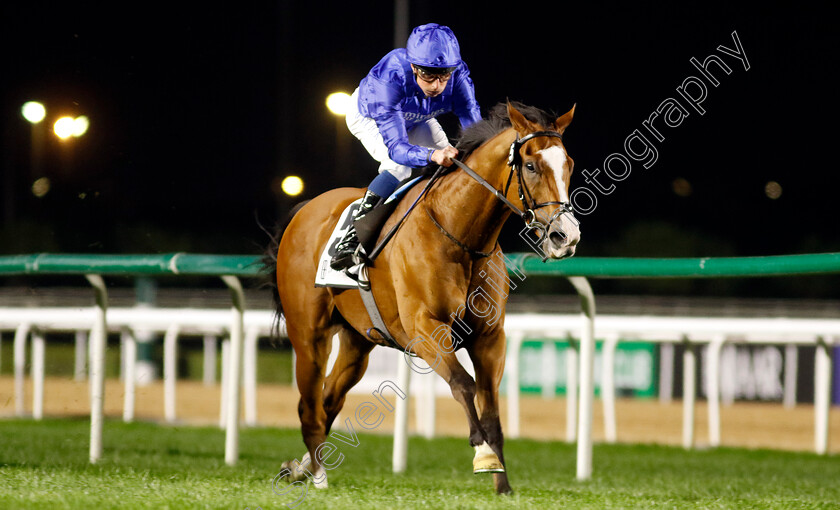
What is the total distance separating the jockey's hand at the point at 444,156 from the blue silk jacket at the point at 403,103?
0.06 metres

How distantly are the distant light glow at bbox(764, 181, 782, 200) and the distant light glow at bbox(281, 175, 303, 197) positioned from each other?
9649 millimetres

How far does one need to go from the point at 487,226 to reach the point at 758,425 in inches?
358

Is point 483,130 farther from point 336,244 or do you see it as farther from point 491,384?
point 491,384

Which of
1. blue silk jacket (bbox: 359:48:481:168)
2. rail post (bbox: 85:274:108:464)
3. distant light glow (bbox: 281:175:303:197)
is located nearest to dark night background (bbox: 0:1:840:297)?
distant light glow (bbox: 281:175:303:197)

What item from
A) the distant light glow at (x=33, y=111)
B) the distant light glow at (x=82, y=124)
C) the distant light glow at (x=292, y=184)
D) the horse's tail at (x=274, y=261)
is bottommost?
the horse's tail at (x=274, y=261)

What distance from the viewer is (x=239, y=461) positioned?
5.15m

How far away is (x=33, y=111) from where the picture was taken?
27.3 ft

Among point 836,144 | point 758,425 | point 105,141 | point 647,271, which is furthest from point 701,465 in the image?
point 836,144

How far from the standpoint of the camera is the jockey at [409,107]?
3654 mm

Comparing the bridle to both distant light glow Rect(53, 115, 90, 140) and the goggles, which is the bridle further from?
distant light glow Rect(53, 115, 90, 140)

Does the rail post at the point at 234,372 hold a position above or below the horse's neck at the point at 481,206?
below

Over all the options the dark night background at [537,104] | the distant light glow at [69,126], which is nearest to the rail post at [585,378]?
the distant light glow at [69,126]

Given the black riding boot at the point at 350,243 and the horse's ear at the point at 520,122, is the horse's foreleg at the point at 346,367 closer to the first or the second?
the black riding boot at the point at 350,243

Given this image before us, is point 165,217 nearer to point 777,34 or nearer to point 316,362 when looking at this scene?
point 777,34
